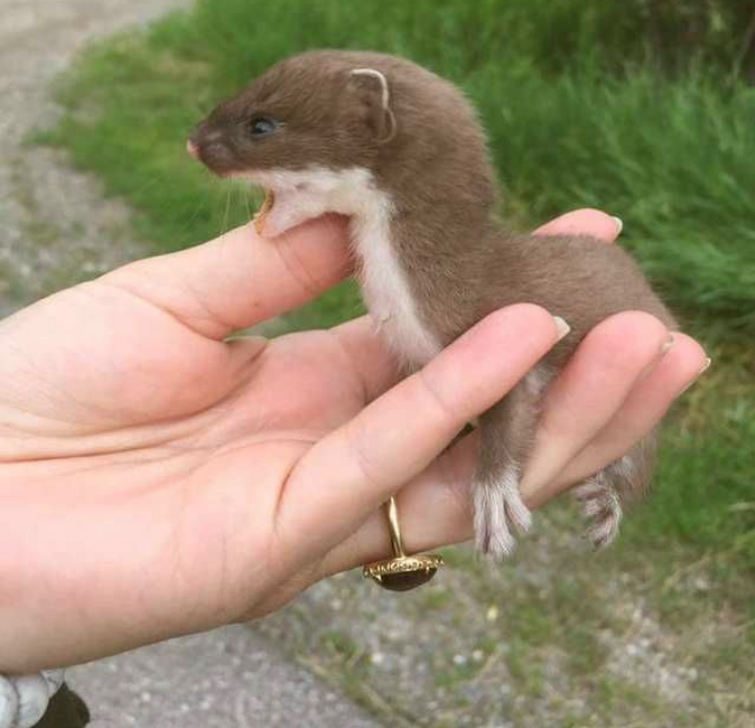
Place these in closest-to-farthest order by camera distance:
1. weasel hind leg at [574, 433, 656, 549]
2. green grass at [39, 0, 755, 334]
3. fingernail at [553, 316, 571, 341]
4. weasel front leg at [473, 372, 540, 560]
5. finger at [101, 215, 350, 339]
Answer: fingernail at [553, 316, 571, 341], weasel front leg at [473, 372, 540, 560], finger at [101, 215, 350, 339], weasel hind leg at [574, 433, 656, 549], green grass at [39, 0, 755, 334]

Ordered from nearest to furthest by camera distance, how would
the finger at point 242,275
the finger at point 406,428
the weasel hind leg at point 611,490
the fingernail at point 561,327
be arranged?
the finger at point 406,428
the fingernail at point 561,327
the finger at point 242,275
the weasel hind leg at point 611,490

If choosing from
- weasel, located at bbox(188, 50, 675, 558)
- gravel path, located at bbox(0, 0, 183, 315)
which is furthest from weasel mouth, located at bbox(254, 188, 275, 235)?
gravel path, located at bbox(0, 0, 183, 315)

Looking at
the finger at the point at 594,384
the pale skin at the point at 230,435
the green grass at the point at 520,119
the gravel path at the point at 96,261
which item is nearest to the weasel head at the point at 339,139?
the pale skin at the point at 230,435

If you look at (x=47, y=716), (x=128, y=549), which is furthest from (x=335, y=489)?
(x=47, y=716)

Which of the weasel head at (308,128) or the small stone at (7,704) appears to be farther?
the weasel head at (308,128)

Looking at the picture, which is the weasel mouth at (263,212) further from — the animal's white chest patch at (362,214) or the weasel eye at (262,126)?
the weasel eye at (262,126)

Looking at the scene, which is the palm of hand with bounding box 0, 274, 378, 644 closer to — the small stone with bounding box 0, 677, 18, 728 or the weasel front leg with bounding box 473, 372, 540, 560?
the small stone with bounding box 0, 677, 18, 728

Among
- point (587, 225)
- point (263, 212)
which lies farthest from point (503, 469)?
point (587, 225)
